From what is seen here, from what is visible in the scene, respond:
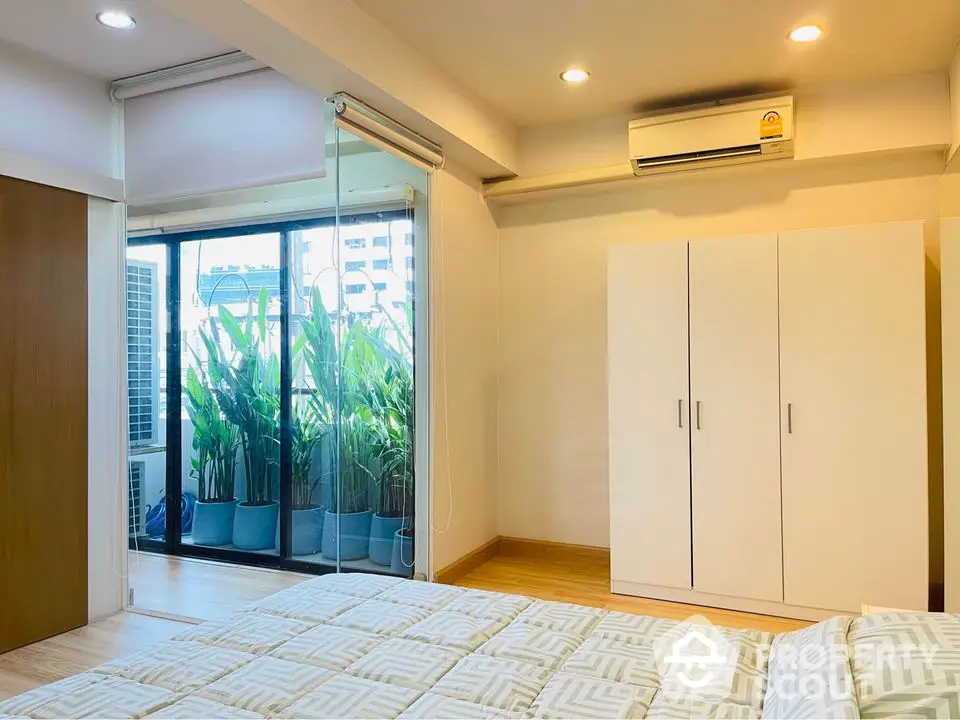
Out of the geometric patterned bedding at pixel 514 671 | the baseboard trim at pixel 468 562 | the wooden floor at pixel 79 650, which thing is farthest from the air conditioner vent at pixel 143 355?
the geometric patterned bedding at pixel 514 671

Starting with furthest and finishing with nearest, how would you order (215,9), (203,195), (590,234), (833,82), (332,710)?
1. (590,234)
2. (203,195)
3. (833,82)
4. (215,9)
5. (332,710)

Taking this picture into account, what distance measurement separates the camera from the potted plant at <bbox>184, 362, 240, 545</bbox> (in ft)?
14.9

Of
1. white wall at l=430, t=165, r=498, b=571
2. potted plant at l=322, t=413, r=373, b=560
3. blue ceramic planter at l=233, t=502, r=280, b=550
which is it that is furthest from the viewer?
blue ceramic planter at l=233, t=502, r=280, b=550

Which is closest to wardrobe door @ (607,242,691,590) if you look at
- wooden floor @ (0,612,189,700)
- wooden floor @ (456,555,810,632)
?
wooden floor @ (456,555,810,632)

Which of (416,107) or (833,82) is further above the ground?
(833,82)

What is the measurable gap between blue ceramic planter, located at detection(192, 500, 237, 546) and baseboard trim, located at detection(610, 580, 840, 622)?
8.07ft

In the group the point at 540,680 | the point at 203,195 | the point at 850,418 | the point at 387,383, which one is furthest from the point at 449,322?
the point at 540,680

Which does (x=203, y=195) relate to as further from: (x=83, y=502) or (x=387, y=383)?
(x=83, y=502)

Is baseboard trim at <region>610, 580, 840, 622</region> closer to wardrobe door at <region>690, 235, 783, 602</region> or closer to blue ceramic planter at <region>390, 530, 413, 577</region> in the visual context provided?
wardrobe door at <region>690, 235, 783, 602</region>

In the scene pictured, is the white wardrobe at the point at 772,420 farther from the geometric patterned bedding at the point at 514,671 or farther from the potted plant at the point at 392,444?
the geometric patterned bedding at the point at 514,671

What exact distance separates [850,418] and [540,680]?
8.16 feet

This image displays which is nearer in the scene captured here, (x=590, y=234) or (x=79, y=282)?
(x=79, y=282)

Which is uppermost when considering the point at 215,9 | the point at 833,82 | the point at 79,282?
the point at 833,82

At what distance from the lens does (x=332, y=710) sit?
4.27 feet
